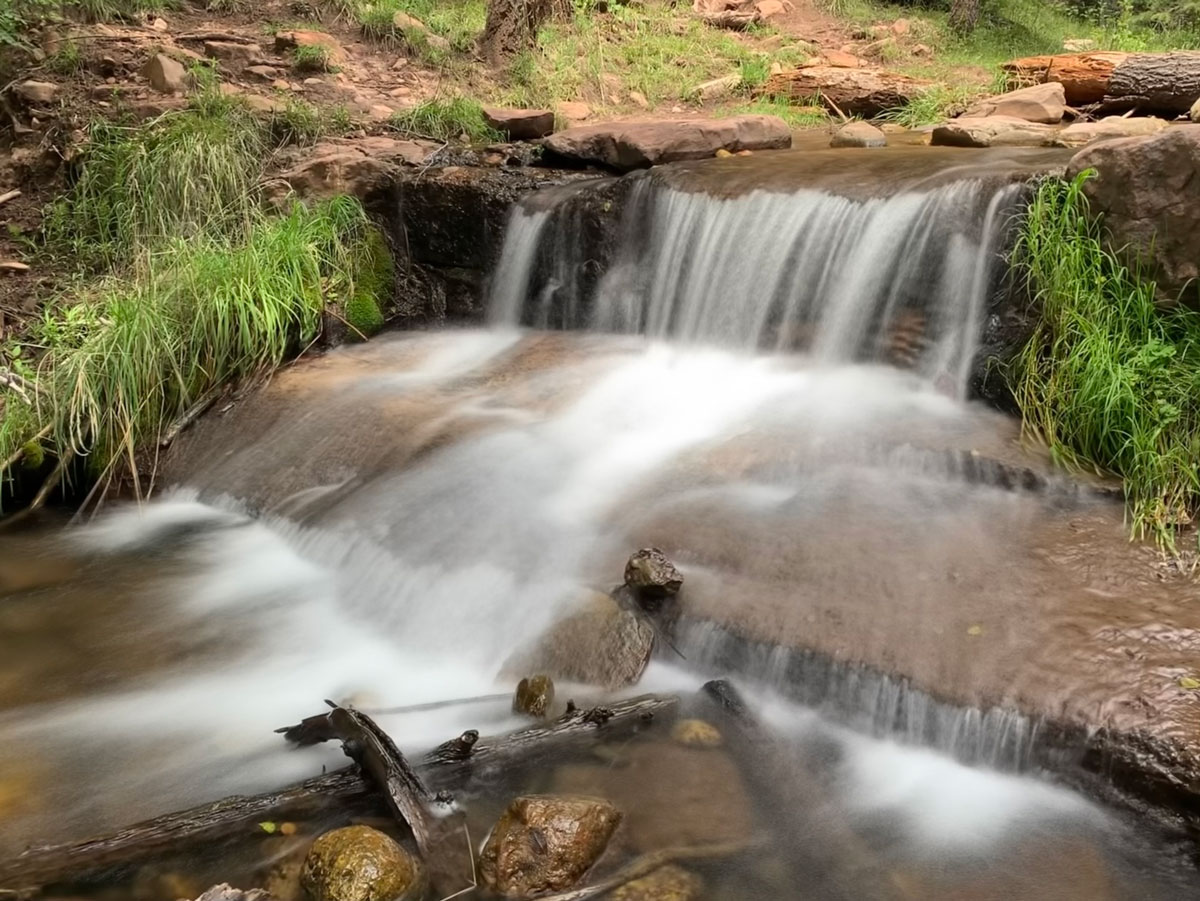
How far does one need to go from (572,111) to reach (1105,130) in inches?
185

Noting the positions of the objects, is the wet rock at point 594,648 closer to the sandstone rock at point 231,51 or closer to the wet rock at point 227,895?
the wet rock at point 227,895

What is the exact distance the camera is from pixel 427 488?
4.32 meters

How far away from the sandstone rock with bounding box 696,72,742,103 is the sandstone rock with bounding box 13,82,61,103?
6304mm

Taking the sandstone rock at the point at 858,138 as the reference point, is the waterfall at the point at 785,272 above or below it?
below

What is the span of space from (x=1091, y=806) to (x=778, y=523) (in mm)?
1442

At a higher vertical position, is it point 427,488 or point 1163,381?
point 1163,381

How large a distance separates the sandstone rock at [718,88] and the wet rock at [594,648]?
8261 millimetres

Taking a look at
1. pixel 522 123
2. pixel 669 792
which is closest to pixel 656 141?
pixel 522 123

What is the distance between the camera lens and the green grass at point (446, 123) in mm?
7566

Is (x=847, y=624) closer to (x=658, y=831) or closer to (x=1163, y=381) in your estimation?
(x=658, y=831)

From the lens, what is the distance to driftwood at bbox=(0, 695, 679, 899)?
2412 millimetres

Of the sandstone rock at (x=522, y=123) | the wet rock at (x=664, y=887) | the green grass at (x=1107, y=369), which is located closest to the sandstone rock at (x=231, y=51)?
the sandstone rock at (x=522, y=123)

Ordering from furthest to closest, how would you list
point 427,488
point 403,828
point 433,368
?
point 433,368, point 427,488, point 403,828

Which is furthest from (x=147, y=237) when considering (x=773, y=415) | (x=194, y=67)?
(x=773, y=415)
